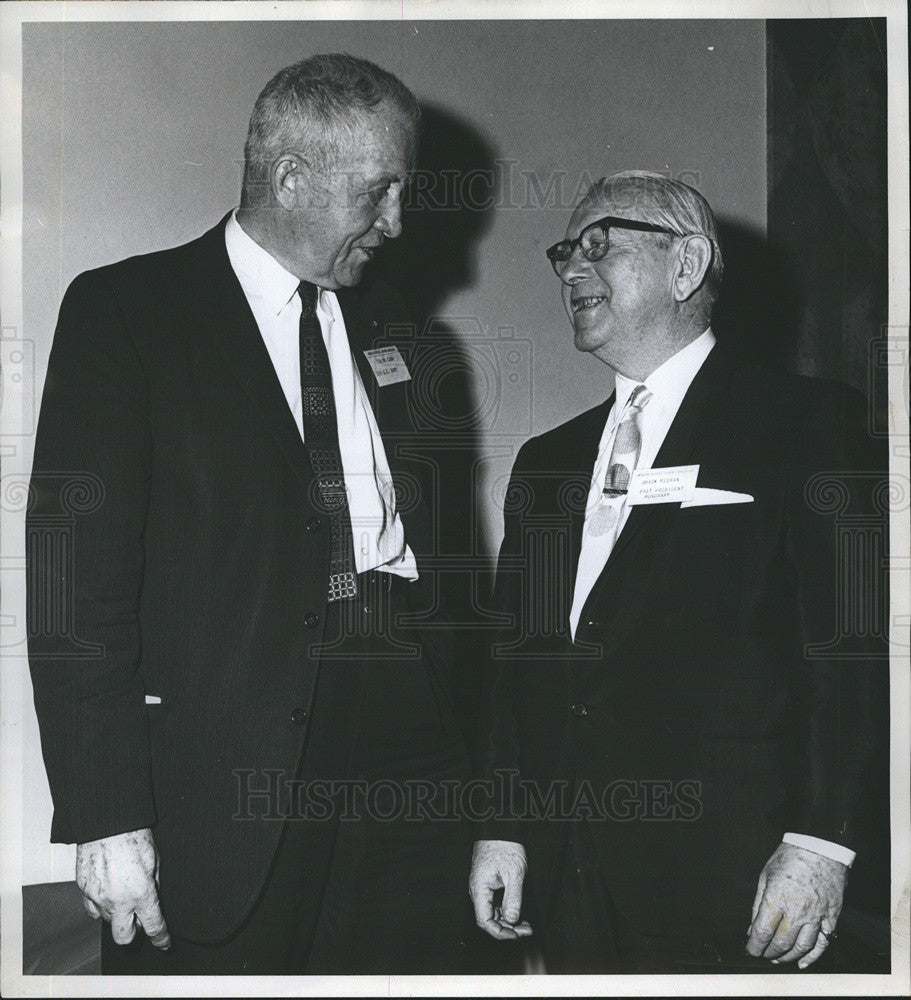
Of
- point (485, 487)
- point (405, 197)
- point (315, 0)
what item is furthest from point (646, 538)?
point (315, 0)

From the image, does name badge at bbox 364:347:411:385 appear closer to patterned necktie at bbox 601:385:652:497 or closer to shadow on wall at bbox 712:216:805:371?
patterned necktie at bbox 601:385:652:497

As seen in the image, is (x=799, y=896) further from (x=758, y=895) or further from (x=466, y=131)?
(x=466, y=131)

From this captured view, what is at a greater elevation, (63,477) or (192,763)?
(63,477)

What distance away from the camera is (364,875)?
221cm

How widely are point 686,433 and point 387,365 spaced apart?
0.65m

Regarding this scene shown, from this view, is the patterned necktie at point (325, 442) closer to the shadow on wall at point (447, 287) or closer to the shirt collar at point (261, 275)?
the shirt collar at point (261, 275)

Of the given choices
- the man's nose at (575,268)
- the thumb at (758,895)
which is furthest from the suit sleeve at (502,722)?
the man's nose at (575,268)

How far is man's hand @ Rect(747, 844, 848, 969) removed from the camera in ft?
6.96

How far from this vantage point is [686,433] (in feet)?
7.11

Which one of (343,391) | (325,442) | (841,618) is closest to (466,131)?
(343,391)

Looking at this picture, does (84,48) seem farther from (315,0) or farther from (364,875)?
(364,875)

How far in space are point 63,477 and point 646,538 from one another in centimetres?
120

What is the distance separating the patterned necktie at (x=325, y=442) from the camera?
2141mm

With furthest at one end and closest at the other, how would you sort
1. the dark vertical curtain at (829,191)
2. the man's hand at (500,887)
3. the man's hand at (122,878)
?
the dark vertical curtain at (829,191) < the man's hand at (500,887) < the man's hand at (122,878)
